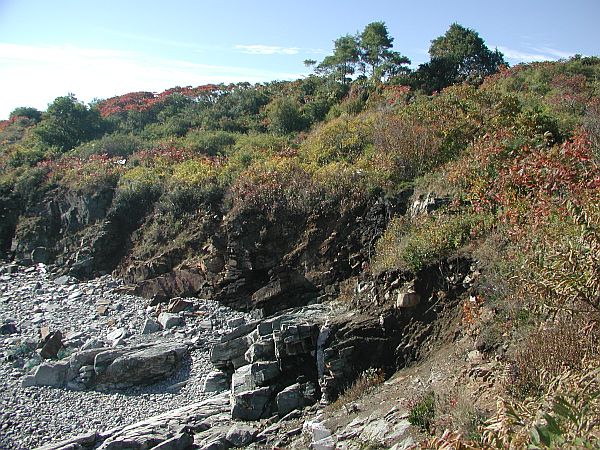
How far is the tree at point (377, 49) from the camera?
23609mm

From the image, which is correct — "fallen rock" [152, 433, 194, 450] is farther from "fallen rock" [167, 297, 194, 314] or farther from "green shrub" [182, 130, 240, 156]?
"green shrub" [182, 130, 240, 156]

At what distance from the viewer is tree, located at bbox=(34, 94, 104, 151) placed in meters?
23.9

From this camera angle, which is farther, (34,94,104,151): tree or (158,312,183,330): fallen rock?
(34,94,104,151): tree

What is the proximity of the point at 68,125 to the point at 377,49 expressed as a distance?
1431cm

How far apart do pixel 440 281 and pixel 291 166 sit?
282 inches

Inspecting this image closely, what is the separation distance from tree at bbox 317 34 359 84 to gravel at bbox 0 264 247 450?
578 inches

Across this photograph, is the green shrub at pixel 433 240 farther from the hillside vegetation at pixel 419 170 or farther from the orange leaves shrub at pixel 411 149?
the orange leaves shrub at pixel 411 149

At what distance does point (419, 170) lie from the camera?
13.1 metres

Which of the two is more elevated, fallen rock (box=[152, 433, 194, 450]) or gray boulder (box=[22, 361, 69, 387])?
fallen rock (box=[152, 433, 194, 450])

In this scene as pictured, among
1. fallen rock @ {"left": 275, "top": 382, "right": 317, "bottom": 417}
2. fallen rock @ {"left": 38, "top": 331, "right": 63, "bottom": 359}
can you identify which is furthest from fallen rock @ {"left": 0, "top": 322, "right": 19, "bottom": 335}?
fallen rock @ {"left": 275, "top": 382, "right": 317, "bottom": 417}

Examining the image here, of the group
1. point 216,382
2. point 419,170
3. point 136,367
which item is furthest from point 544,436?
point 419,170

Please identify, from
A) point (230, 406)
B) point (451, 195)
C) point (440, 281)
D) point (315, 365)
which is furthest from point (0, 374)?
point (451, 195)

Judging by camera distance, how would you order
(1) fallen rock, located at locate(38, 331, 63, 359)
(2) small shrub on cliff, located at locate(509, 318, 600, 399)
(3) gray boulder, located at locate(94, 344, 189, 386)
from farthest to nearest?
(1) fallen rock, located at locate(38, 331, 63, 359)
(3) gray boulder, located at locate(94, 344, 189, 386)
(2) small shrub on cliff, located at locate(509, 318, 600, 399)

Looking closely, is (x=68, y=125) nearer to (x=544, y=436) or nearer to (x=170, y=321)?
(x=170, y=321)
